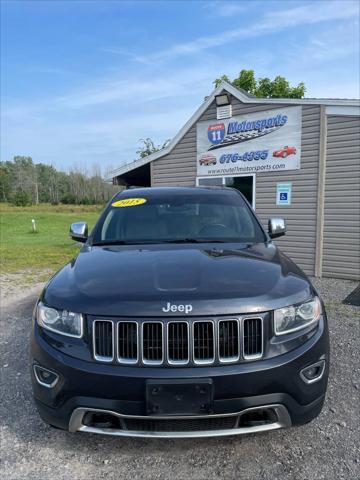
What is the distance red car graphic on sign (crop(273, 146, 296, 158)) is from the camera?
837 centimetres

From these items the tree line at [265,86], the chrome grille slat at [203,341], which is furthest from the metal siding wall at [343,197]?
the tree line at [265,86]

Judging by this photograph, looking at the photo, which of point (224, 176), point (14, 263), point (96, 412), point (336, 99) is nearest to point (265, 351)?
point (96, 412)

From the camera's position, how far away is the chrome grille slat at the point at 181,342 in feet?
6.76

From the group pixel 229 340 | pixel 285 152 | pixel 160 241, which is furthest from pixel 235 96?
pixel 229 340

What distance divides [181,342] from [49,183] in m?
104

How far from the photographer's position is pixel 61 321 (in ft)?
7.34

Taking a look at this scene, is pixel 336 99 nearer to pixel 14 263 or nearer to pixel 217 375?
pixel 217 375

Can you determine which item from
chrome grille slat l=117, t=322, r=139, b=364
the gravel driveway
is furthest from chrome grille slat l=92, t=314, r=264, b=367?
the gravel driveway

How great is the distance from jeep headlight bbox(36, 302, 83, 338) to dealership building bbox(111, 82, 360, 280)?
23.3ft

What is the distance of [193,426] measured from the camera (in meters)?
2.08

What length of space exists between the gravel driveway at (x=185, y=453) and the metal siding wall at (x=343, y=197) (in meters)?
5.38

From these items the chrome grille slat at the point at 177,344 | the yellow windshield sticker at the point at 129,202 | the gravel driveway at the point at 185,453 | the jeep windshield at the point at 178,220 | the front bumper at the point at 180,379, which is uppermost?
the yellow windshield sticker at the point at 129,202

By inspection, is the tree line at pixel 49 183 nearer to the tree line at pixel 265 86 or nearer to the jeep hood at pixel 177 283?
the tree line at pixel 265 86

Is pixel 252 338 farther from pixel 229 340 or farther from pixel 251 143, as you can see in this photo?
pixel 251 143
